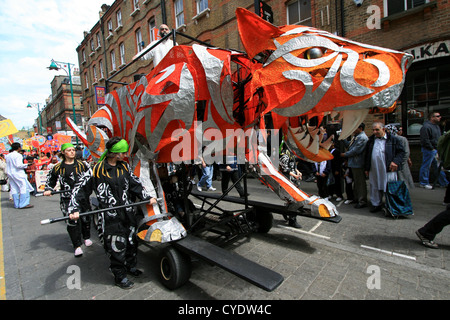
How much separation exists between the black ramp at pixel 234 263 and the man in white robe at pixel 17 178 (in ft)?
24.5

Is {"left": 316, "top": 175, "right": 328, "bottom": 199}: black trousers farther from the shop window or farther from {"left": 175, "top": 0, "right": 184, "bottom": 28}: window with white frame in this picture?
{"left": 175, "top": 0, "right": 184, "bottom": 28}: window with white frame

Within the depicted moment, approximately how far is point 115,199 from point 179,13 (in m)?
14.2

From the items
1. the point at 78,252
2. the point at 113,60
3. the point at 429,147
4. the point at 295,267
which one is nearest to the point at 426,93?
the point at 429,147

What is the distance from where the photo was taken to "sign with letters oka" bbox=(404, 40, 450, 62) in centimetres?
668

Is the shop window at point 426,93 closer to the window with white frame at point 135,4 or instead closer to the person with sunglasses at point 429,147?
the person with sunglasses at point 429,147

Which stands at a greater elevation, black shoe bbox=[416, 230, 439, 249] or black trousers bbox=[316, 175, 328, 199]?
black trousers bbox=[316, 175, 328, 199]

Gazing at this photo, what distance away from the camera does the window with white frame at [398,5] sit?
716 cm

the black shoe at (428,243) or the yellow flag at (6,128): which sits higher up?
the yellow flag at (6,128)

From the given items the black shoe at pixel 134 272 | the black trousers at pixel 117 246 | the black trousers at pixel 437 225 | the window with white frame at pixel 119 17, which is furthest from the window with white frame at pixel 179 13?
the black trousers at pixel 437 225

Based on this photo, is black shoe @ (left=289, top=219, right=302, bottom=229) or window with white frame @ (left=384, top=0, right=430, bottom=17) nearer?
black shoe @ (left=289, top=219, right=302, bottom=229)

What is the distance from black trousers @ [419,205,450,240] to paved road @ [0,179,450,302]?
207 millimetres

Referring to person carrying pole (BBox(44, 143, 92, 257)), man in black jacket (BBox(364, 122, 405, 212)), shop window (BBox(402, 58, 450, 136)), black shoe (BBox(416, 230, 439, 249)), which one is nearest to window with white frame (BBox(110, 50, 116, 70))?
person carrying pole (BBox(44, 143, 92, 257))

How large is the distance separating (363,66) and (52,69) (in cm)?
2017
